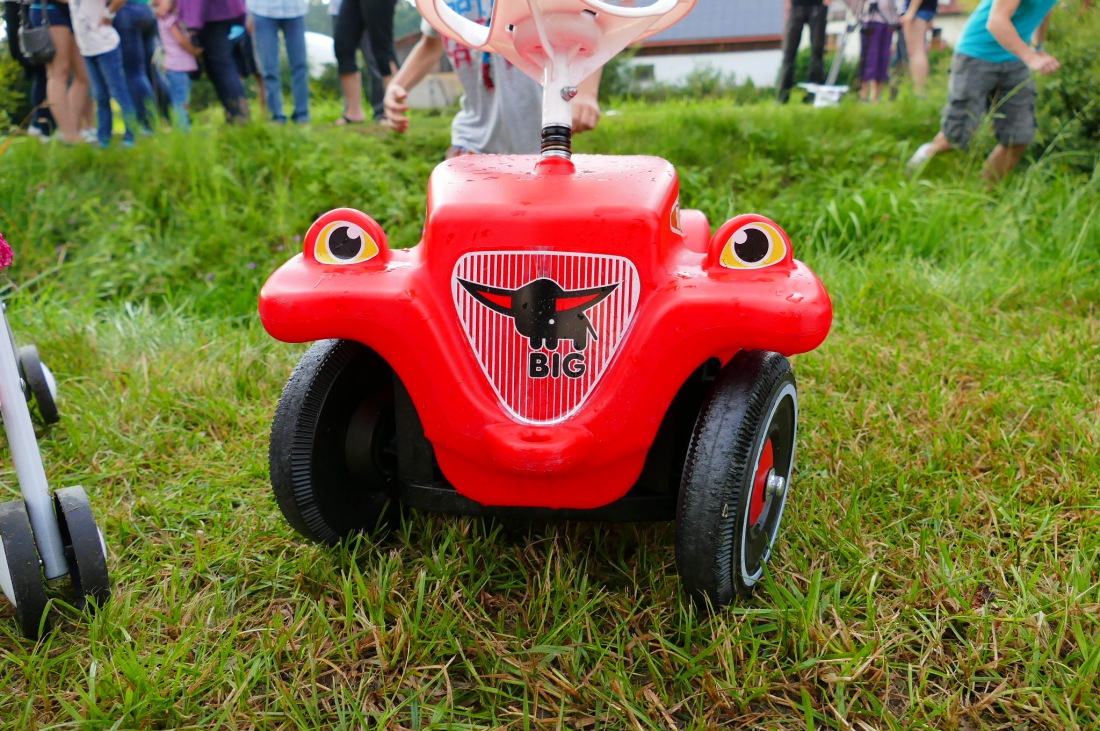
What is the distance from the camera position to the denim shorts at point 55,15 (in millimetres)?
4879

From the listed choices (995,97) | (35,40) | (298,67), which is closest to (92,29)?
(35,40)

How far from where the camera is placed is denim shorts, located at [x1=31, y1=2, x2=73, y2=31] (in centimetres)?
488

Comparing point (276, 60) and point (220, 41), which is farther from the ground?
point (220, 41)

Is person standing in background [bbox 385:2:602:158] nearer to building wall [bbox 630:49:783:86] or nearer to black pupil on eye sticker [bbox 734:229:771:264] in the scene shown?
black pupil on eye sticker [bbox 734:229:771:264]

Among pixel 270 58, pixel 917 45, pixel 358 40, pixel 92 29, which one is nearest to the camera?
pixel 92 29

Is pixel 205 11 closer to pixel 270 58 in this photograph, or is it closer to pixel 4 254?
pixel 270 58

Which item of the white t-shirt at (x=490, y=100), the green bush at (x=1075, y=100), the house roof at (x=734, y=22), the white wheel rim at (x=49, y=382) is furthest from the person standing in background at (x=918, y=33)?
the house roof at (x=734, y=22)

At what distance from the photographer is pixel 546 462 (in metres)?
1.30

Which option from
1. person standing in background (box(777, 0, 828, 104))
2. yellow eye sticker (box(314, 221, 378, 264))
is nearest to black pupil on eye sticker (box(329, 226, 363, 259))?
yellow eye sticker (box(314, 221, 378, 264))

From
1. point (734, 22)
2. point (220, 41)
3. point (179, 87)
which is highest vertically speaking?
point (220, 41)

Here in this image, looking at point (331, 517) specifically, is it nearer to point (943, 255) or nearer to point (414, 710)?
point (414, 710)

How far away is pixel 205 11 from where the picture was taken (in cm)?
494

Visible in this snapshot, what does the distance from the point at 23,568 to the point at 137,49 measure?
496 cm

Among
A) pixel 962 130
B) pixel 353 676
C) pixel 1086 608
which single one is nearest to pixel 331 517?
pixel 353 676
